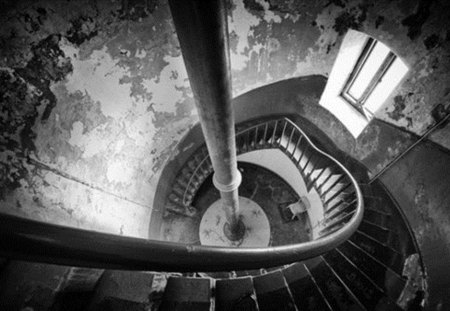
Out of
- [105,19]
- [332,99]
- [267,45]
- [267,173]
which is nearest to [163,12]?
[105,19]

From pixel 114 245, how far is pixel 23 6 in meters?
2.31

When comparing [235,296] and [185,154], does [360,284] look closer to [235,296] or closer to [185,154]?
[235,296]

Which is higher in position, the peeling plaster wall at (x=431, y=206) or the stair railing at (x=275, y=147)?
the stair railing at (x=275, y=147)

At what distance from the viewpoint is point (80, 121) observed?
273 centimetres

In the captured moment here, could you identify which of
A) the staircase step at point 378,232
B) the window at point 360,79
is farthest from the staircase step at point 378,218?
the window at point 360,79

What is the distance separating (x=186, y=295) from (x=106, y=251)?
3.49 feet

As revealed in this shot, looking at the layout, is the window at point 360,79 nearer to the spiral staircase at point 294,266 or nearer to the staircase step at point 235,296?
the spiral staircase at point 294,266

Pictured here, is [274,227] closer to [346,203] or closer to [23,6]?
[346,203]

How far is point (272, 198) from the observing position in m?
6.23

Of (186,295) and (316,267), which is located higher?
(316,267)

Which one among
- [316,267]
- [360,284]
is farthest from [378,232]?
[316,267]

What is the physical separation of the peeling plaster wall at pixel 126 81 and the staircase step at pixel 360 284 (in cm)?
188

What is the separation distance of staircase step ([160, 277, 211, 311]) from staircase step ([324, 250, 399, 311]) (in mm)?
2047

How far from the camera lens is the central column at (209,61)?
4.36 ft
